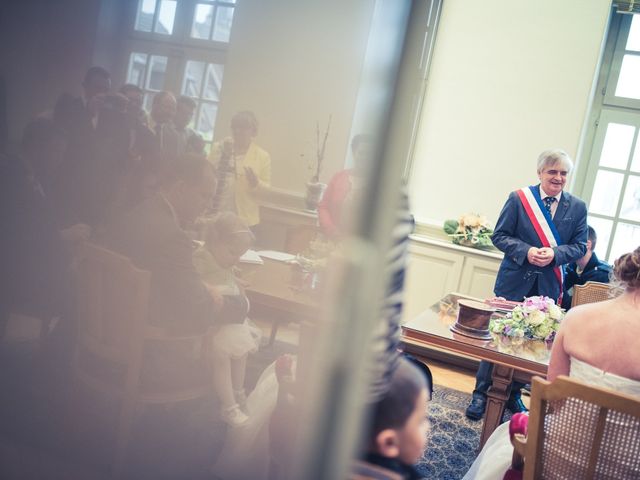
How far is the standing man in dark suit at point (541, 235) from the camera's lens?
2.77 meters

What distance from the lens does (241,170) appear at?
260mm

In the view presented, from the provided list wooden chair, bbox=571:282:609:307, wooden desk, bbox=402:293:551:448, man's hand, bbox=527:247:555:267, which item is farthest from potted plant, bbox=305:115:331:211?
wooden chair, bbox=571:282:609:307

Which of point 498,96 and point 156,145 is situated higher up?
point 498,96

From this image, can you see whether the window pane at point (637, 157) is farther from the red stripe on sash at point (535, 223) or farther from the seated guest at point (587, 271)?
the red stripe on sash at point (535, 223)

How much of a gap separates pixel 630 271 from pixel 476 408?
1.60 m

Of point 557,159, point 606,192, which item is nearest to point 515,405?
point 557,159

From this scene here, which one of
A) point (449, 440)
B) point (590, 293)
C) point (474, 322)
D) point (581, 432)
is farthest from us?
point (590, 293)

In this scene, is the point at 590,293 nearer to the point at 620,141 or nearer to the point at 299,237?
the point at 620,141

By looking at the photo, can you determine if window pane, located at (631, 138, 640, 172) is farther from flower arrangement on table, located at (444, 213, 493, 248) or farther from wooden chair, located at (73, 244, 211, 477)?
wooden chair, located at (73, 244, 211, 477)

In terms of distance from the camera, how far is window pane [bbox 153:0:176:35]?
0.92 ft

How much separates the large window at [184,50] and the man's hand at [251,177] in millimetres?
25

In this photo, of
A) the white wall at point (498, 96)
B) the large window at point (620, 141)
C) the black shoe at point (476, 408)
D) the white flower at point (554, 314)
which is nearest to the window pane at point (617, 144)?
the large window at point (620, 141)

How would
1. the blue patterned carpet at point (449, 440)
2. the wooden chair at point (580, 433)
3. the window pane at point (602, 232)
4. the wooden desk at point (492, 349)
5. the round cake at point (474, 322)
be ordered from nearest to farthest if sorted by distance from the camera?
the wooden chair at point (580, 433), the wooden desk at point (492, 349), the round cake at point (474, 322), the blue patterned carpet at point (449, 440), the window pane at point (602, 232)

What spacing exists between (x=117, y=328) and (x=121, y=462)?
0.07 m
